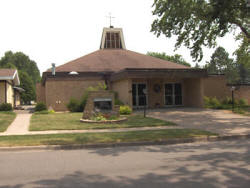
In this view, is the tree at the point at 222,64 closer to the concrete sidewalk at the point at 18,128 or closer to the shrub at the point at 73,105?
the shrub at the point at 73,105

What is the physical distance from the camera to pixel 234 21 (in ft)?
62.2

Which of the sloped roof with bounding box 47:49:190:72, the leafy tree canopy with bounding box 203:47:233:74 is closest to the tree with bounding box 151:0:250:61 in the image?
the sloped roof with bounding box 47:49:190:72

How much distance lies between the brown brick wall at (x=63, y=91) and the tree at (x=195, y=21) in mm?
8324

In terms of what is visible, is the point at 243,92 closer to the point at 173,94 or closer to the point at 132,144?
the point at 173,94

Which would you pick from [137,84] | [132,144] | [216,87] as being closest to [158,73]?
[137,84]

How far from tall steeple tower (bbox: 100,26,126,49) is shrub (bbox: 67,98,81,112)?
1339 centimetres

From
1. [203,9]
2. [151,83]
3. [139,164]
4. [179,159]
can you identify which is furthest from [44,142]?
[151,83]

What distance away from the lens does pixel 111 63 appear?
29125 millimetres

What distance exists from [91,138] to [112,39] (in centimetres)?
2594

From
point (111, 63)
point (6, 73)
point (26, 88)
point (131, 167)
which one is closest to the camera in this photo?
point (131, 167)

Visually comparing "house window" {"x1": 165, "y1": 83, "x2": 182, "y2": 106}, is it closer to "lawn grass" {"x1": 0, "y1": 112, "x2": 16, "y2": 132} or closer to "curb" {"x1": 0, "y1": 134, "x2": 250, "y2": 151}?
"lawn grass" {"x1": 0, "y1": 112, "x2": 16, "y2": 132}

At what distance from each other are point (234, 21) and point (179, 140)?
1244cm

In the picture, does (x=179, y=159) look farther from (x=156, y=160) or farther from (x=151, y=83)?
(x=151, y=83)

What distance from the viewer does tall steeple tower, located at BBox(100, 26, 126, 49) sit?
3469cm
